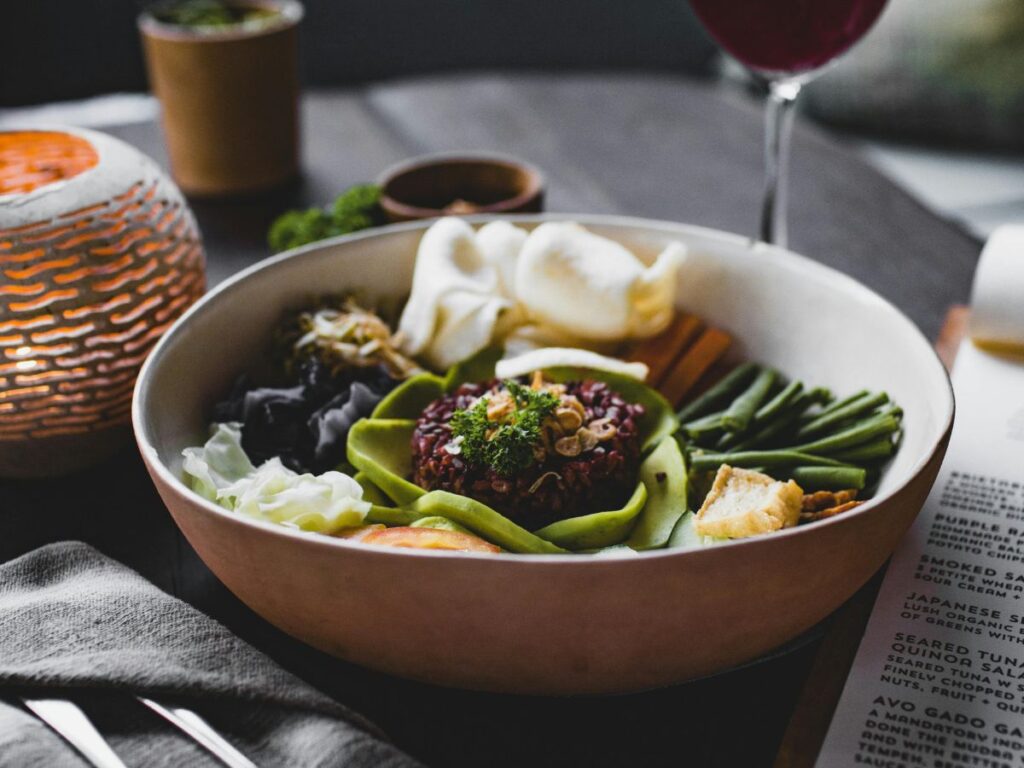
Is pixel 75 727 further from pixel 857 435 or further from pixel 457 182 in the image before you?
pixel 457 182

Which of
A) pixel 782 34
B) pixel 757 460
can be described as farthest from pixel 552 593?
pixel 782 34

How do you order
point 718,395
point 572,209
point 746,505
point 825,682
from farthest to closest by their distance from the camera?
point 572,209 → point 718,395 → point 746,505 → point 825,682

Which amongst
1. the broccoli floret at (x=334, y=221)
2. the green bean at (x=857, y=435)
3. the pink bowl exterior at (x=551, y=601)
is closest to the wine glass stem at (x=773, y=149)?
the green bean at (x=857, y=435)

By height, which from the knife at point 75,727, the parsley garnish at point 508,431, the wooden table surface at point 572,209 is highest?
the parsley garnish at point 508,431

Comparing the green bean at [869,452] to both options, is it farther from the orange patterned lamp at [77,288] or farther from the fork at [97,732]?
the orange patterned lamp at [77,288]

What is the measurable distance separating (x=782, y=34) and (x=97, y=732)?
1092mm

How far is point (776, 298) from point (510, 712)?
25.0 inches

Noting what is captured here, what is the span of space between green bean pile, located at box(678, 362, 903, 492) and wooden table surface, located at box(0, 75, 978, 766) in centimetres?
22

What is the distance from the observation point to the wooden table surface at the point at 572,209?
31.8 inches

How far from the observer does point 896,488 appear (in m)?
0.79

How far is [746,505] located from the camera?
94 cm

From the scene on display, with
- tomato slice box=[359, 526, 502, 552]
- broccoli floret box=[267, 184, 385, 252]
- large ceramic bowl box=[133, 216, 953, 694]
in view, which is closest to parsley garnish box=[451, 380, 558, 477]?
tomato slice box=[359, 526, 502, 552]

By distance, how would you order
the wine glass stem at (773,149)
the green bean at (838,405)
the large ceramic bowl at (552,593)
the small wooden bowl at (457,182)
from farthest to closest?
the small wooden bowl at (457,182) < the wine glass stem at (773,149) < the green bean at (838,405) < the large ceramic bowl at (552,593)

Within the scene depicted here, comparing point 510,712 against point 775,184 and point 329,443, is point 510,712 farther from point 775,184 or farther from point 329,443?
point 775,184
